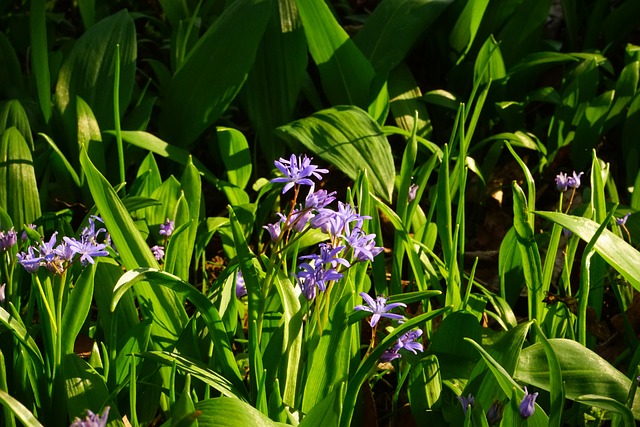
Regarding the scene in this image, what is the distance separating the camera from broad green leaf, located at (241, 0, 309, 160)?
8.60ft

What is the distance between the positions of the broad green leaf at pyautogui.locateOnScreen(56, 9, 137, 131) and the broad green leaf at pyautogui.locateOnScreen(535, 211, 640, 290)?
1.52 meters

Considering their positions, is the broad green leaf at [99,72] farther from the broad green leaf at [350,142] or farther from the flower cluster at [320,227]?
the flower cluster at [320,227]

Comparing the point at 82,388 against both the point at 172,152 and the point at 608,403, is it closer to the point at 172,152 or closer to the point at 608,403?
the point at 608,403

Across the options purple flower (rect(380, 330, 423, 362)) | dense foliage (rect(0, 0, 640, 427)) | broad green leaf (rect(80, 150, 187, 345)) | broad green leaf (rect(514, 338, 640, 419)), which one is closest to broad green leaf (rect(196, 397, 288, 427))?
dense foliage (rect(0, 0, 640, 427))

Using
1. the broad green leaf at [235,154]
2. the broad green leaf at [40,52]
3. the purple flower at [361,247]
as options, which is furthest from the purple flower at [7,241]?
the broad green leaf at [40,52]

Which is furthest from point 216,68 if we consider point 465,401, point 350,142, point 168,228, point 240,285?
point 465,401

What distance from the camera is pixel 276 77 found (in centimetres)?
264

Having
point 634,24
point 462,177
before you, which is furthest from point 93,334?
point 634,24

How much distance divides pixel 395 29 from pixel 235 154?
0.79 metres

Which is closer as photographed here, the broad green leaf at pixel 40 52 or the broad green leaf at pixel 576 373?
the broad green leaf at pixel 576 373

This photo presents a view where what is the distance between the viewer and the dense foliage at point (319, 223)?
136 centimetres

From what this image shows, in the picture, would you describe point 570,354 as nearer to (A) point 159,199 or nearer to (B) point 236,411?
(B) point 236,411

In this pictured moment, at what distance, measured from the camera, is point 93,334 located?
1753mm

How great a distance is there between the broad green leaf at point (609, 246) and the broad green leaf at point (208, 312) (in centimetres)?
62
